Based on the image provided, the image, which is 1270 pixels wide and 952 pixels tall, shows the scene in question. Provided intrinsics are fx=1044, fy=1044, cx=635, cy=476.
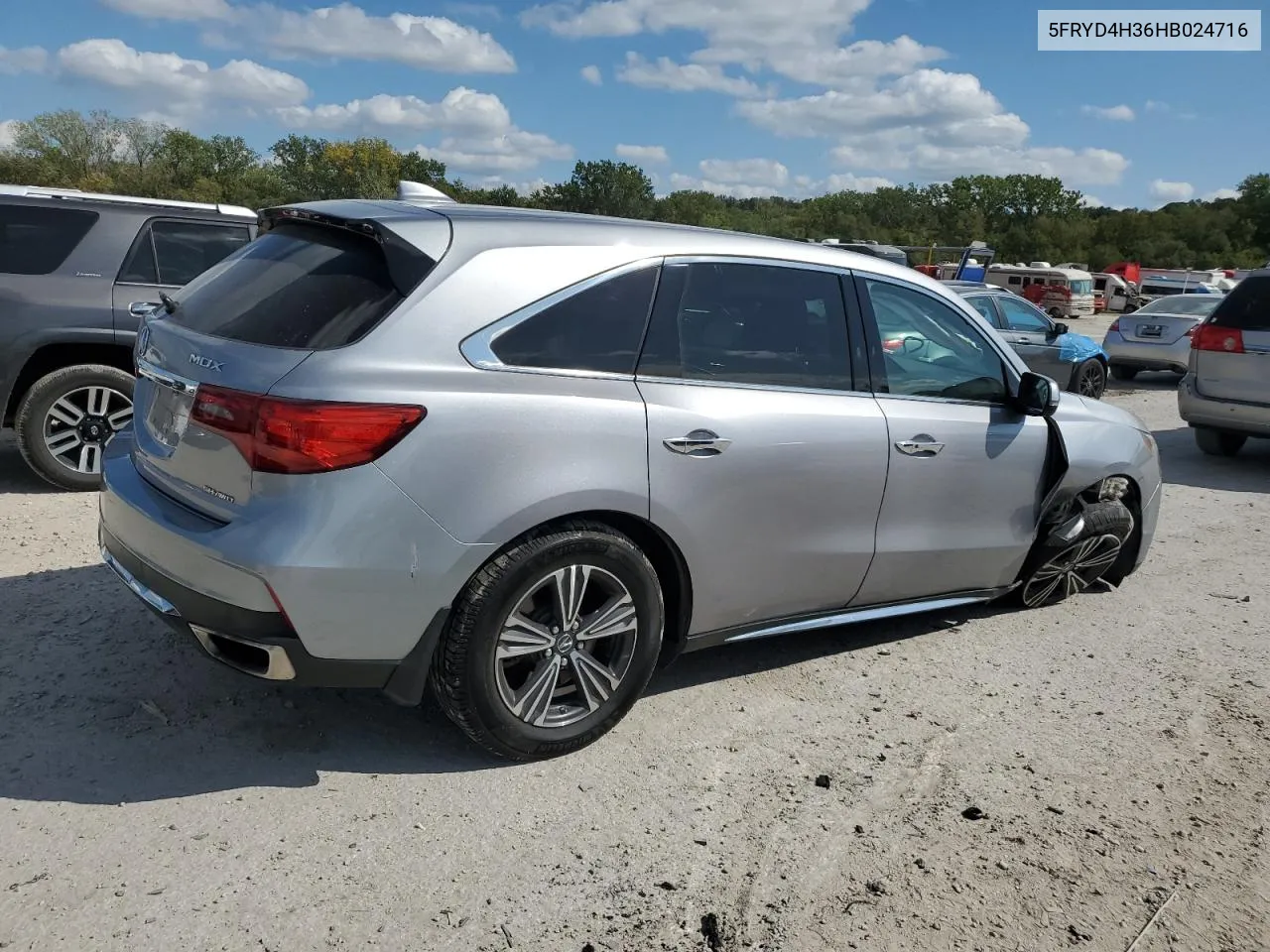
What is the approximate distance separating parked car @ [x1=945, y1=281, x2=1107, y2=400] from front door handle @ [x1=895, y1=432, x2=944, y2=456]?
903 centimetres

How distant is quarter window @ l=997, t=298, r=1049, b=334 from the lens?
13.1 meters

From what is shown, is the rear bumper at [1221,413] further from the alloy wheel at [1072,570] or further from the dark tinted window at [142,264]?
the dark tinted window at [142,264]

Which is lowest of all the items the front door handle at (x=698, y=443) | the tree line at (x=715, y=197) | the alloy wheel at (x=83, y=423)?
the alloy wheel at (x=83, y=423)

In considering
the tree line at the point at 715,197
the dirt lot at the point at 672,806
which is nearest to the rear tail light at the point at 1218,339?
the dirt lot at the point at 672,806

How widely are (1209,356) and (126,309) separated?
912 centimetres

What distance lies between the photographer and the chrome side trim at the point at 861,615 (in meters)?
4.05

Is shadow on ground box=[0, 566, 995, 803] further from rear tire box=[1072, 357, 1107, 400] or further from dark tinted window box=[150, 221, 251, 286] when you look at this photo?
rear tire box=[1072, 357, 1107, 400]

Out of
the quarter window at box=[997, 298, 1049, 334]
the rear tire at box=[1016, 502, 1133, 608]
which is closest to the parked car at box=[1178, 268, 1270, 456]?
the quarter window at box=[997, 298, 1049, 334]

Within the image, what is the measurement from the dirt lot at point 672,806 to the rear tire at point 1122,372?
41.6 feet

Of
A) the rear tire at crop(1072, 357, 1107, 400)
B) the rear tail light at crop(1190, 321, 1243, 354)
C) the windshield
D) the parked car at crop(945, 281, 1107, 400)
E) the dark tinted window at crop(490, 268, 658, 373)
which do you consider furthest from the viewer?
the windshield

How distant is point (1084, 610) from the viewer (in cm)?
543

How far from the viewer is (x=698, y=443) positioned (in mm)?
3553

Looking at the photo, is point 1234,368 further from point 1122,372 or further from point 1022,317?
point 1122,372

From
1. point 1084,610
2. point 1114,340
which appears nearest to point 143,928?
point 1084,610
